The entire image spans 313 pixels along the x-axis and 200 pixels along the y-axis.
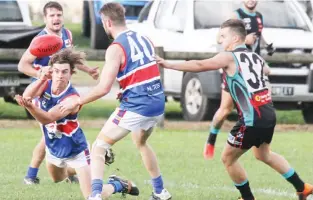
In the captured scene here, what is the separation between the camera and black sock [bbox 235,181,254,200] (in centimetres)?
866

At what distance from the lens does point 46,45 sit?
29.6 ft

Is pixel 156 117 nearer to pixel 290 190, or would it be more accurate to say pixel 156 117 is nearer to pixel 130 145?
pixel 290 190

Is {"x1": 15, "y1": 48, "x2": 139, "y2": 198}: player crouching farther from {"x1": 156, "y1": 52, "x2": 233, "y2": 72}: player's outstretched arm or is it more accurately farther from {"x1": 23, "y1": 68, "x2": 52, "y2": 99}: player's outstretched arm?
{"x1": 156, "y1": 52, "x2": 233, "y2": 72}: player's outstretched arm

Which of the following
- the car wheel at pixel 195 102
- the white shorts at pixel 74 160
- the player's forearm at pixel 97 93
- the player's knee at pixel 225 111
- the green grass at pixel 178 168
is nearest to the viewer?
the player's forearm at pixel 97 93

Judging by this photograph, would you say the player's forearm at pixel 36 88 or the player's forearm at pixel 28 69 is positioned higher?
the player's forearm at pixel 36 88

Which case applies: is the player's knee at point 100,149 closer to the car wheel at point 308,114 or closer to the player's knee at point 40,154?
the player's knee at point 40,154

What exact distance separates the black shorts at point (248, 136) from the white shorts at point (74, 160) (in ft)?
4.22

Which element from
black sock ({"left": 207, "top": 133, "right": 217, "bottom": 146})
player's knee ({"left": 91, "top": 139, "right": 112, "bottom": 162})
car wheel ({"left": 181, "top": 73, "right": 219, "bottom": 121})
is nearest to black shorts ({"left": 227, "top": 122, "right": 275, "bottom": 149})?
player's knee ({"left": 91, "top": 139, "right": 112, "bottom": 162})

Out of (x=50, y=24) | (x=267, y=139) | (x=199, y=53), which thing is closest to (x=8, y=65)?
(x=199, y=53)

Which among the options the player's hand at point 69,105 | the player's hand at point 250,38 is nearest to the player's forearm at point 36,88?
the player's hand at point 69,105

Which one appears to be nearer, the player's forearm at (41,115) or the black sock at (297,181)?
the player's forearm at (41,115)

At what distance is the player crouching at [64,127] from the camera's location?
8.73 m

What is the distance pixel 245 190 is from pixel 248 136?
0.51 meters

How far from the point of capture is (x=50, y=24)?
408 inches
